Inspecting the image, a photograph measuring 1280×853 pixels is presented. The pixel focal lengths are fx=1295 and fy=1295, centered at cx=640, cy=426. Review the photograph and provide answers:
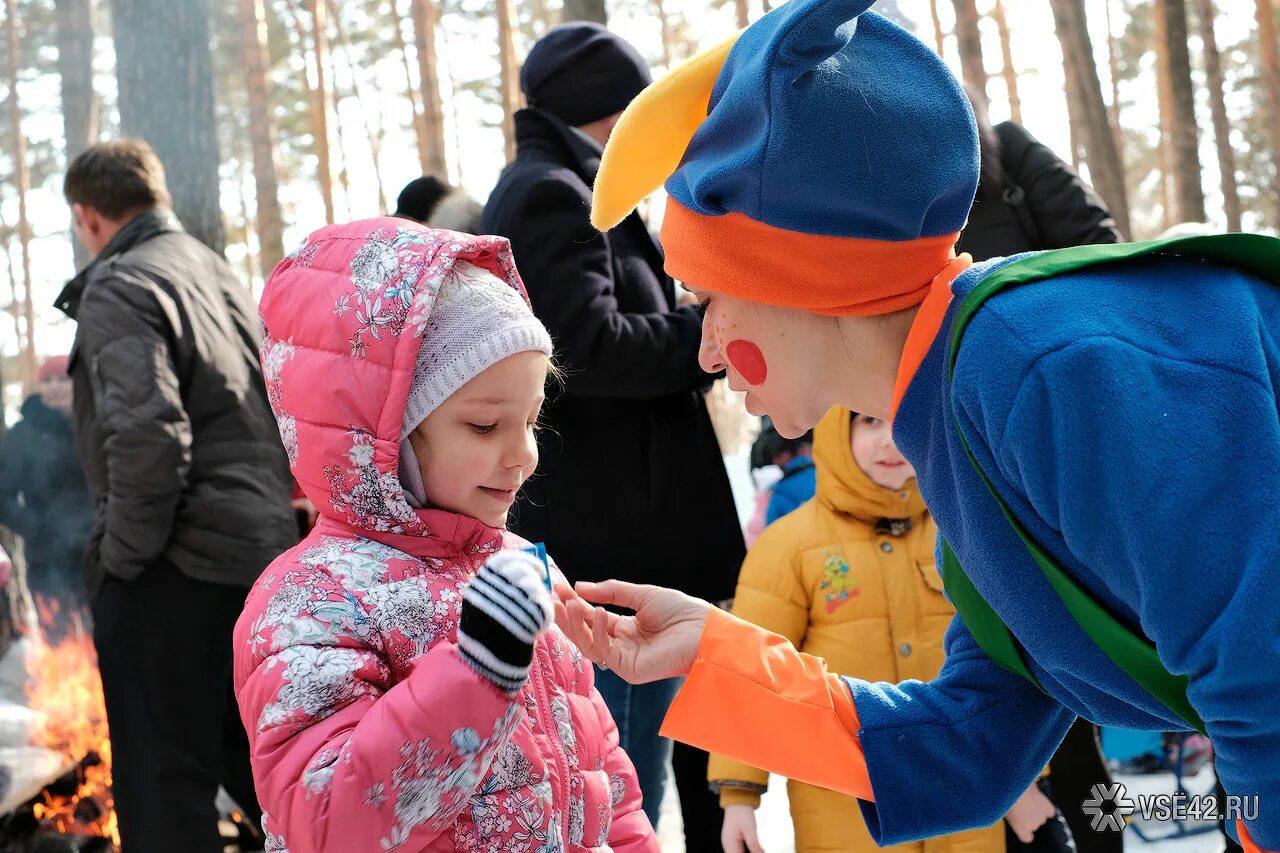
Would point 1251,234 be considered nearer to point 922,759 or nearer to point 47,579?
point 922,759

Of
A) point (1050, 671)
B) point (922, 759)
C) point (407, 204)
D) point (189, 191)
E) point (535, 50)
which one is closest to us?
point (1050, 671)

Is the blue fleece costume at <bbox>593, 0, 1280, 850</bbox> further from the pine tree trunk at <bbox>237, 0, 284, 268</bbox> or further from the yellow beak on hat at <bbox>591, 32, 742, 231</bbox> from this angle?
the pine tree trunk at <bbox>237, 0, 284, 268</bbox>

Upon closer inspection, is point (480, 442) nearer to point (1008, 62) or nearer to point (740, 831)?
point (740, 831)

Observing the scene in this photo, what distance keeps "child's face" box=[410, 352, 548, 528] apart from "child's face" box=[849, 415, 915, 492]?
1437 millimetres

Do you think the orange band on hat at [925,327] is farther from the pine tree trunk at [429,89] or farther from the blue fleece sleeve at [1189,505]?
the pine tree trunk at [429,89]

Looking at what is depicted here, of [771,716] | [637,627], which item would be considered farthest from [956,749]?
[637,627]

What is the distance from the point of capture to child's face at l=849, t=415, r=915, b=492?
3.11m


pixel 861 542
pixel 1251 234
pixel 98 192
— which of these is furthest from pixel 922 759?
pixel 98 192

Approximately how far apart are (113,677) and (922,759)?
264 cm

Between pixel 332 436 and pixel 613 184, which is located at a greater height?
pixel 613 184

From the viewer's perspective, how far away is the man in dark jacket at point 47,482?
6.57 m

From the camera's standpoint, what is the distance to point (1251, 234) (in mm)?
1270

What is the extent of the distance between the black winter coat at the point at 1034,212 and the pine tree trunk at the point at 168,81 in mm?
4451

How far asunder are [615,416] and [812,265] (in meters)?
1.74
